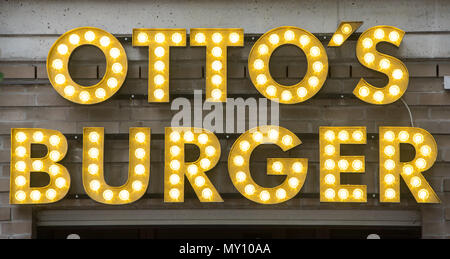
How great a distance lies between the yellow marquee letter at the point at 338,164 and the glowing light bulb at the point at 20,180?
2219 mm

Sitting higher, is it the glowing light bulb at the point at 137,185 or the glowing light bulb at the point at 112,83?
the glowing light bulb at the point at 112,83

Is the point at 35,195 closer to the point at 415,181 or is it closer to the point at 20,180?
the point at 20,180

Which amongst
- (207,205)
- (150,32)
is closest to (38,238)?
(207,205)

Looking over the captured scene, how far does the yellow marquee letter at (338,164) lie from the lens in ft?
13.4

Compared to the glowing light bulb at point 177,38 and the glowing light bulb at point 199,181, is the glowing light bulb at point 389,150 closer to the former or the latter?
the glowing light bulb at point 199,181

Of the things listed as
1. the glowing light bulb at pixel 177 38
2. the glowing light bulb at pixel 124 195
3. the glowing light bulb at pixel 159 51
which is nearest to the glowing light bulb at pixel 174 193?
the glowing light bulb at pixel 124 195

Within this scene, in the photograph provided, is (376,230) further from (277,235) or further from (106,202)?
(106,202)

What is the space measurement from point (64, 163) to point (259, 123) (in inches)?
61.4

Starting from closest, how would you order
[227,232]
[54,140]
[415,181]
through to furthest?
[415,181], [54,140], [227,232]

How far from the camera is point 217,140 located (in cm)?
417

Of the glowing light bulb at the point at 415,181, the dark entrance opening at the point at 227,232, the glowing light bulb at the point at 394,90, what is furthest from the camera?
the dark entrance opening at the point at 227,232

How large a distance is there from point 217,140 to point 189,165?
0.28 m

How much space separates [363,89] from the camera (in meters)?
4.22

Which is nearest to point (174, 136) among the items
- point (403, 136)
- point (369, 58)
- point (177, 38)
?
point (177, 38)
